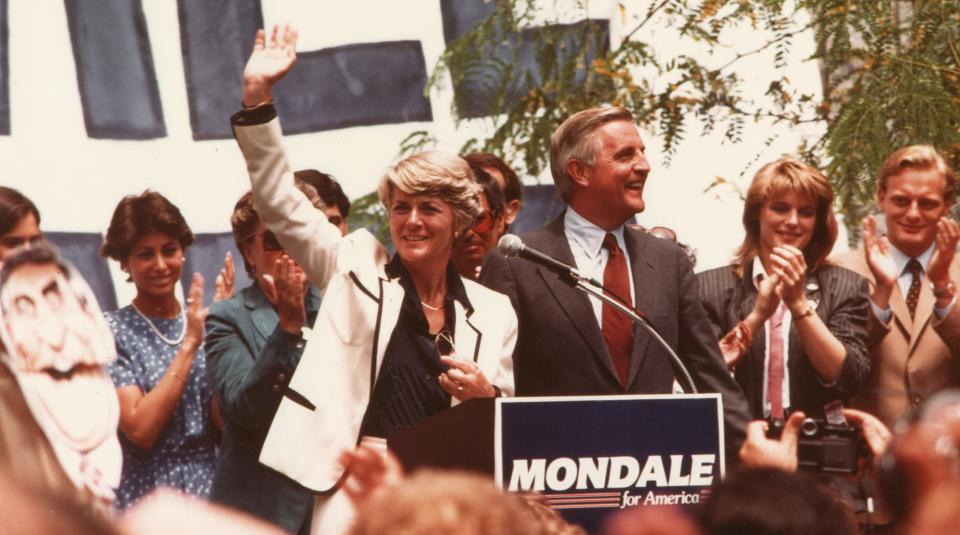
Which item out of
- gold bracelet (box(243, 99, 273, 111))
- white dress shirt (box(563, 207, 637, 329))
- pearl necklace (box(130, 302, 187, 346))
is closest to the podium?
white dress shirt (box(563, 207, 637, 329))

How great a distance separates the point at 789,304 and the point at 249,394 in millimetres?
1894

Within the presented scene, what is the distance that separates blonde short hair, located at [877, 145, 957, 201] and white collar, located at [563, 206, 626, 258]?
1.30 m

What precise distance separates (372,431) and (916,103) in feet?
9.71

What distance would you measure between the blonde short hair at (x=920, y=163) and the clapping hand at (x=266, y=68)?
2.42m

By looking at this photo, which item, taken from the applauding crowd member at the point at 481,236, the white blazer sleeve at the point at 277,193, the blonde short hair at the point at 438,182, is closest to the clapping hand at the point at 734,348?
the applauding crowd member at the point at 481,236

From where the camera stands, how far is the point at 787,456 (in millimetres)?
3055

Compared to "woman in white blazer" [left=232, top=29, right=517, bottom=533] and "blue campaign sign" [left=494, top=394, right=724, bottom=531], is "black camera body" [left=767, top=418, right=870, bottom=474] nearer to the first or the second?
"blue campaign sign" [left=494, top=394, right=724, bottom=531]

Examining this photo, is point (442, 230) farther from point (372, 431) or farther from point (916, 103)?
point (916, 103)

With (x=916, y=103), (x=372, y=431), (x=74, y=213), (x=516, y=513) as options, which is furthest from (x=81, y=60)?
(x=516, y=513)

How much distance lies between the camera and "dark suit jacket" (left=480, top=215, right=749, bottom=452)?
4332 millimetres

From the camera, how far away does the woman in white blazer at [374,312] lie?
3740mm

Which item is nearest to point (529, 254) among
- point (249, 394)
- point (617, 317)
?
point (617, 317)

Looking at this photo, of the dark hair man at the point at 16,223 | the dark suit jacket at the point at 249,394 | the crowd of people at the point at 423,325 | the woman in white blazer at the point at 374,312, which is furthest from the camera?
the dark hair man at the point at 16,223

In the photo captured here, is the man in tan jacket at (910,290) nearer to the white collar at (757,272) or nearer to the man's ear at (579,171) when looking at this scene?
the white collar at (757,272)
